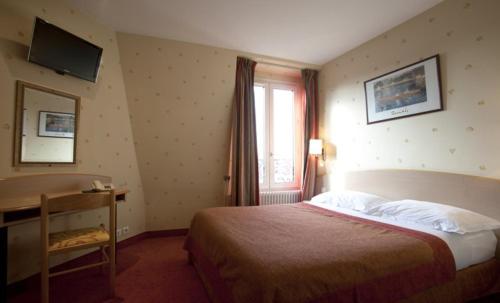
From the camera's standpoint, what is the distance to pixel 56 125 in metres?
2.27

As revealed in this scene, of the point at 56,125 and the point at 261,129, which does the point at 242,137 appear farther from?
the point at 56,125

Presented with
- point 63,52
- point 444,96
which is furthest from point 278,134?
point 63,52

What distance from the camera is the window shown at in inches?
156

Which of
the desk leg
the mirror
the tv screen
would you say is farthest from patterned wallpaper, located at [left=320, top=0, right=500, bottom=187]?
the desk leg

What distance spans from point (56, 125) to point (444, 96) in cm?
375

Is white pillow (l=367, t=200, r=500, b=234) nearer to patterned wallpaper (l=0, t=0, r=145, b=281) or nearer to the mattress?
the mattress

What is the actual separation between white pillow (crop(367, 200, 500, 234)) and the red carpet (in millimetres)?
1872

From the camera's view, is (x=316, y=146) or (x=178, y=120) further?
(x=316, y=146)

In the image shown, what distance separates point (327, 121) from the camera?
3.78 metres

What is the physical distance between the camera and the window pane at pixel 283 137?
13.2 feet

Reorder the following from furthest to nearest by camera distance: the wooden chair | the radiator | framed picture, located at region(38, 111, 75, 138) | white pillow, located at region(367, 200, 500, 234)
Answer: the radiator < framed picture, located at region(38, 111, 75, 138) < white pillow, located at region(367, 200, 500, 234) < the wooden chair

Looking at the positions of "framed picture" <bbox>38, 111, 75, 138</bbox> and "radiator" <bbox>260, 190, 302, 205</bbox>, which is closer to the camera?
"framed picture" <bbox>38, 111, 75, 138</bbox>

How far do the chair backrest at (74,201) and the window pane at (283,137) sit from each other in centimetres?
265

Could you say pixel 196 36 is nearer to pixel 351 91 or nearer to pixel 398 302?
pixel 351 91
